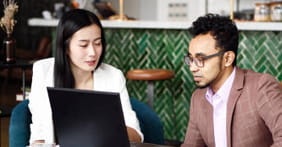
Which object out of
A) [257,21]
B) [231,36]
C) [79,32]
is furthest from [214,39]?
[257,21]

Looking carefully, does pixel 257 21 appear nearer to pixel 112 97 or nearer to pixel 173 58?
pixel 173 58

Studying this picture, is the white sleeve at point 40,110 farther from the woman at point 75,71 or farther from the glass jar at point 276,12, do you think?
the glass jar at point 276,12

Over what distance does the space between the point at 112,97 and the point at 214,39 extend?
0.79 m

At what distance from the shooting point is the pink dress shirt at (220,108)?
2.48 meters

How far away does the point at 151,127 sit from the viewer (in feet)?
9.82

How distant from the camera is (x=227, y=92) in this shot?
8.13ft

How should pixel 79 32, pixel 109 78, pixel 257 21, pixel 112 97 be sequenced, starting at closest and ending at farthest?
pixel 112 97
pixel 79 32
pixel 109 78
pixel 257 21

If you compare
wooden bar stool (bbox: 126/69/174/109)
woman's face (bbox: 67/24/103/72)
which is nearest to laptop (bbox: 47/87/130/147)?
woman's face (bbox: 67/24/103/72)

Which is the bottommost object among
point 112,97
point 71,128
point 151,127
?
point 151,127

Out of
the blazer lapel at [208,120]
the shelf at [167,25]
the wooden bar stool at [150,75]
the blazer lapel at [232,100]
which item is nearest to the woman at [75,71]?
the blazer lapel at [208,120]

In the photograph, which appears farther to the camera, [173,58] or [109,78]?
[173,58]

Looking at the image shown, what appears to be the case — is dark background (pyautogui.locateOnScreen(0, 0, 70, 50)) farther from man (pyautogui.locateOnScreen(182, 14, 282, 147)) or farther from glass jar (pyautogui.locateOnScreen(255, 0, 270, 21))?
man (pyautogui.locateOnScreen(182, 14, 282, 147))

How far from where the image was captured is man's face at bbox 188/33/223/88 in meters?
2.42

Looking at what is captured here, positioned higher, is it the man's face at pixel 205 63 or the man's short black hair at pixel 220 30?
the man's short black hair at pixel 220 30
